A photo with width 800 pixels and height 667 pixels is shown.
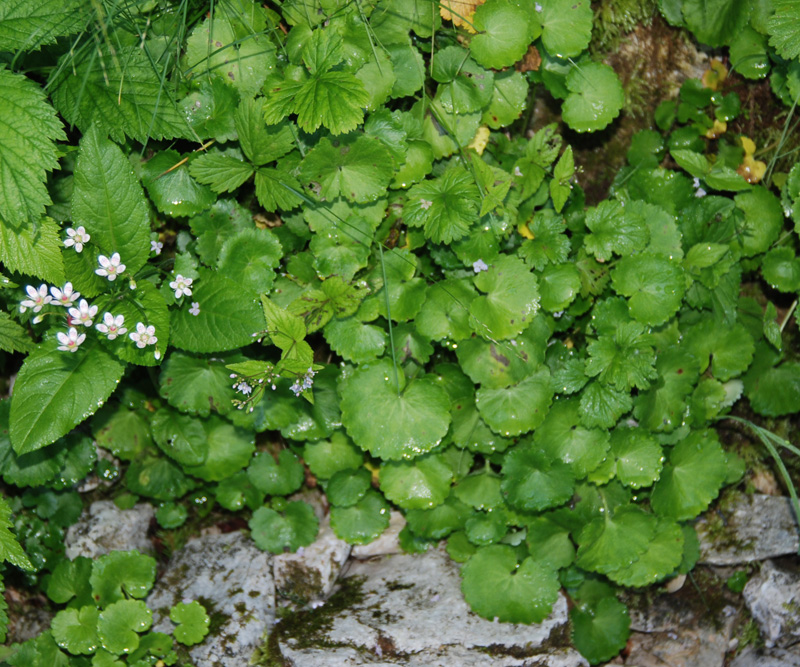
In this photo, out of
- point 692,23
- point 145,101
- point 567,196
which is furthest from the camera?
point 692,23

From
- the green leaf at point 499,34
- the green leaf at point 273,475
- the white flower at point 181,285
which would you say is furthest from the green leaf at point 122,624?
the green leaf at point 499,34

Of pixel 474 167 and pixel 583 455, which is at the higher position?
pixel 474 167

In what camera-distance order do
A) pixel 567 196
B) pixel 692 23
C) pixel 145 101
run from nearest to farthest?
1. pixel 145 101
2. pixel 567 196
3. pixel 692 23

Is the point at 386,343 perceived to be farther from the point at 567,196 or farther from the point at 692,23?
the point at 692,23

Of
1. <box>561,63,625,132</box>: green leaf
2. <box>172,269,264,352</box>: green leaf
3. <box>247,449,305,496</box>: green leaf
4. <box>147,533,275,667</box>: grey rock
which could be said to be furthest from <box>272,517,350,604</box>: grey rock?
<box>561,63,625,132</box>: green leaf

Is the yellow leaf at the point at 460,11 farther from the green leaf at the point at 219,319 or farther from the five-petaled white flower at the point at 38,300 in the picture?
→ the five-petaled white flower at the point at 38,300

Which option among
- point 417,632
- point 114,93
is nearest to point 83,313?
point 114,93

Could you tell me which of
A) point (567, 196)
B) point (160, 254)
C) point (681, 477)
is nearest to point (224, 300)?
point (160, 254)
